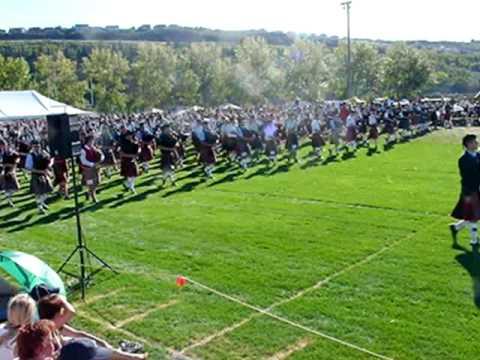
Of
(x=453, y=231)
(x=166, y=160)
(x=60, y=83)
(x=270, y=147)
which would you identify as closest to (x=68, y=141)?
(x=453, y=231)

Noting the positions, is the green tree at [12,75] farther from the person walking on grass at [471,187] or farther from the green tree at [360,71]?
the person walking on grass at [471,187]

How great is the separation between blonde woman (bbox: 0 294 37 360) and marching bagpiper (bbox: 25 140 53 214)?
1072cm

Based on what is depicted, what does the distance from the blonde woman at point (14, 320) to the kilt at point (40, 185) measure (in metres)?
10.8

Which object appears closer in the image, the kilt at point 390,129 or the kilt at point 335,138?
the kilt at point 335,138

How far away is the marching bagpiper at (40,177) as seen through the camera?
51.7ft

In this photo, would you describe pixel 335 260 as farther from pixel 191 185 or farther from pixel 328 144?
pixel 328 144

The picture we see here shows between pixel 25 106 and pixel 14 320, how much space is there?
28.8m

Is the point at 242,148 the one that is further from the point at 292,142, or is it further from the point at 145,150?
the point at 145,150

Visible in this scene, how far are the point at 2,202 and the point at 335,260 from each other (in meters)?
11.0

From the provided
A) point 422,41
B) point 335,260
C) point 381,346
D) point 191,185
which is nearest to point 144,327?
point 381,346

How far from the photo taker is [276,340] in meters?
7.32

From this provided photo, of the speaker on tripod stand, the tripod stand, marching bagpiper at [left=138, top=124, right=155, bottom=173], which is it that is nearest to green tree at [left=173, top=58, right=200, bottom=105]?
marching bagpiper at [left=138, top=124, right=155, bottom=173]

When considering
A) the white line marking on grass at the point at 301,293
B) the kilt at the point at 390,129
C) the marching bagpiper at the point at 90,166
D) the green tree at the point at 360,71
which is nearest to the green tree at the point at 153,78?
the green tree at the point at 360,71

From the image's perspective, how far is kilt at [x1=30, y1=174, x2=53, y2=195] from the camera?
15.7 meters
